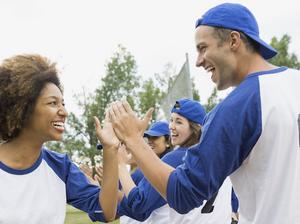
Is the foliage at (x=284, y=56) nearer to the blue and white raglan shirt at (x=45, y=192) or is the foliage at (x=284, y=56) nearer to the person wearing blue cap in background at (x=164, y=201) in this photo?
the person wearing blue cap in background at (x=164, y=201)

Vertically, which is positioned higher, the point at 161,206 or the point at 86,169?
the point at 86,169

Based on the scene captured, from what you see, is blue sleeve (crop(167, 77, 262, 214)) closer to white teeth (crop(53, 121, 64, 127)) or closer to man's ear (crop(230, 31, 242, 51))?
man's ear (crop(230, 31, 242, 51))

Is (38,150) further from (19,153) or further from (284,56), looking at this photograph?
(284,56)

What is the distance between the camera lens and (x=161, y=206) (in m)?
4.52

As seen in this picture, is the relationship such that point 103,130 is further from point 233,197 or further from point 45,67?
point 233,197

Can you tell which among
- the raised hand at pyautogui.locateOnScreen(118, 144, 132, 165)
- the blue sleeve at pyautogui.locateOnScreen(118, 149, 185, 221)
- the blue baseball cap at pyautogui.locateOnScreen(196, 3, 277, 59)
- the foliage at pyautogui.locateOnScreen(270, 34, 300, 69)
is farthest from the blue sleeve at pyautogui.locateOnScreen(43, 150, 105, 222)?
the foliage at pyautogui.locateOnScreen(270, 34, 300, 69)

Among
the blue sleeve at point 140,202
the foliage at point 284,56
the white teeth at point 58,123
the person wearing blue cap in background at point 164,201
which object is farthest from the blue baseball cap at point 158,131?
the foliage at point 284,56

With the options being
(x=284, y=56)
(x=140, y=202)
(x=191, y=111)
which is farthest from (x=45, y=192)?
(x=284, y=56)

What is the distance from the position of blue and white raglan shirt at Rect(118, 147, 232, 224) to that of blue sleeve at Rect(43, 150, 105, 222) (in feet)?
2.81

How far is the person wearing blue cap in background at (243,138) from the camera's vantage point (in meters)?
2.52

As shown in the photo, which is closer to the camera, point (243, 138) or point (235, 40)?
point (243, 138)

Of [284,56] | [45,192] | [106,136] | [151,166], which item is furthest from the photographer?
[284,56]

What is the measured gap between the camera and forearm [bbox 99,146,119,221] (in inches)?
131

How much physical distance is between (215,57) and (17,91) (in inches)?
50.7
